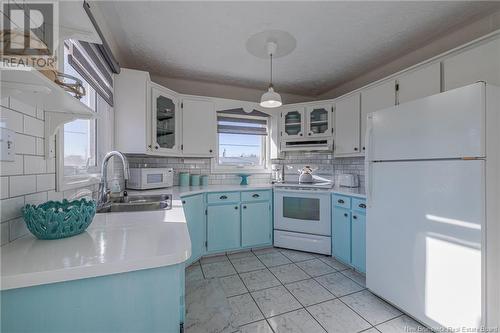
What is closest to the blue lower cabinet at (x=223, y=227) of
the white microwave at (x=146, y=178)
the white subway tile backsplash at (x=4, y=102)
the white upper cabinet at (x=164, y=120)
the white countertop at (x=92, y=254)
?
the white microwave at (x=146, y=178)

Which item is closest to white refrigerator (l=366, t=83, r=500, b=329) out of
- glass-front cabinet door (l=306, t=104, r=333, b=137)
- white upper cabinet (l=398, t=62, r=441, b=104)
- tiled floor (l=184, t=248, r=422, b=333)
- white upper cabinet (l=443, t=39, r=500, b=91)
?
tiled floor (l=184, t=248, r=422, b=333)

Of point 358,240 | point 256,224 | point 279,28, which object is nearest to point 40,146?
point 279,28

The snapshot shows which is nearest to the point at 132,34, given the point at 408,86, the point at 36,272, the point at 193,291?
the point at 36,272

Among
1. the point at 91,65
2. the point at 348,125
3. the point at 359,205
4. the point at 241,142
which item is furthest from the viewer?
the point at 241,142

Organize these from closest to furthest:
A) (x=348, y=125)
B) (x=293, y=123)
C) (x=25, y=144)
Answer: (x=25, y=144) → (x=348, y=125) → (x=293, y=123)

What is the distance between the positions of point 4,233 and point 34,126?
0.43 metres

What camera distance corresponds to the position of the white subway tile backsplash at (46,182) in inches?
37.7

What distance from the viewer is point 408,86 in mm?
2115

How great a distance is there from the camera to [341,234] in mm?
2521

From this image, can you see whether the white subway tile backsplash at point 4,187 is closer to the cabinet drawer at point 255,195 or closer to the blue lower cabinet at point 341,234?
the cabinet drawer at point 255,195

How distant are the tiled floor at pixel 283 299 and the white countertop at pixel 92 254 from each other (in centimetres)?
107

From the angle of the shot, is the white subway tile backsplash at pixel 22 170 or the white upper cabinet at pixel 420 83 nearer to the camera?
the white subway tile backsplash at pixel 22 170

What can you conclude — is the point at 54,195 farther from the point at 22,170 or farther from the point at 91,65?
the point at 91,65

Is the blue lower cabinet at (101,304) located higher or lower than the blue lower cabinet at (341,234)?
higher
